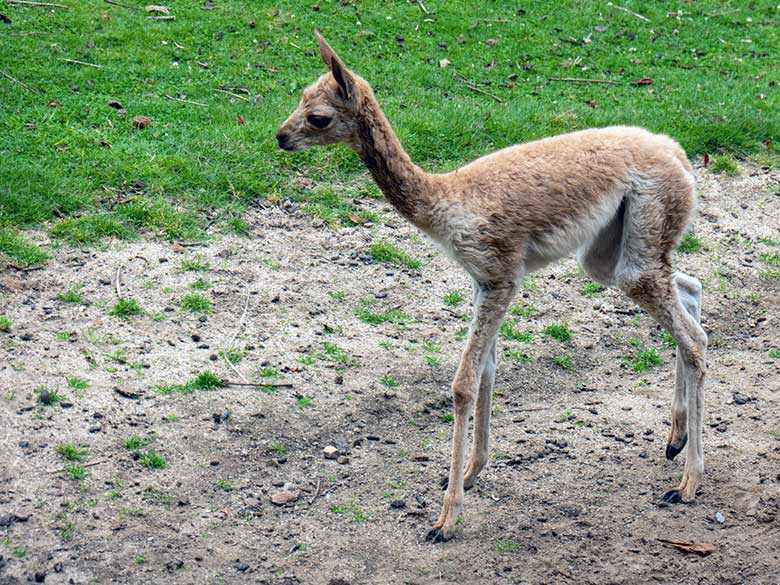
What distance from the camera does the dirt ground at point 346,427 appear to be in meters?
5.48

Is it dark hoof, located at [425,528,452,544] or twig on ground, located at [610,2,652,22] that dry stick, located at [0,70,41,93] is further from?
twig on ground, located at [610,2,652,22]

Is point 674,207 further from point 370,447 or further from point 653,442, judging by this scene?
point 370,447

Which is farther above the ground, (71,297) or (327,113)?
(327,113)

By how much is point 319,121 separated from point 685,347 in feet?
8.16

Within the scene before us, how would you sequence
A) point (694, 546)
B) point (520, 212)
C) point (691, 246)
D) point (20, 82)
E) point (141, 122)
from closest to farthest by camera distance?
1. point (694, 546)
2. point (520, 212)
3. point (691, 246)
4. point (141, 122)
5. point (20, 82)

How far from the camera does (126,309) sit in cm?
743

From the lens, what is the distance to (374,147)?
5.72 meters

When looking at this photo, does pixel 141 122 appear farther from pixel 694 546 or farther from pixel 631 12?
pixel 631 12

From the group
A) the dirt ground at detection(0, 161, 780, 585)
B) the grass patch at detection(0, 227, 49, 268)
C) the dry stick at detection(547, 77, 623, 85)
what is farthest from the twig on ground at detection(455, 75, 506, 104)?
the grass patch at detection(0, 227, 49, 268)

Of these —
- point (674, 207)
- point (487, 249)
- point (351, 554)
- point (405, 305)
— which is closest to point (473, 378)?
point (487, 249)

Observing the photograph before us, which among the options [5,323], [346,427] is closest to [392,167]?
[346,427]

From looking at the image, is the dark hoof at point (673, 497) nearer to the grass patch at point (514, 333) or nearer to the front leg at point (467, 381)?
the front leg at point (467, 381)

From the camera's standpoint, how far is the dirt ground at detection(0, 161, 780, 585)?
5480mm

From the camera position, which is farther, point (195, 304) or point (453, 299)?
point (453, 299)
